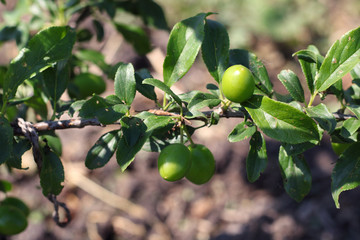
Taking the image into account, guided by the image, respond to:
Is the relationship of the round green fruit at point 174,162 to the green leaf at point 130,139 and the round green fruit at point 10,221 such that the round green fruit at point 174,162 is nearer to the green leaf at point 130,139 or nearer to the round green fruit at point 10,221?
the green leaf at point 130,139

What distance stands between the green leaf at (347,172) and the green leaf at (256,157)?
0.59 feet

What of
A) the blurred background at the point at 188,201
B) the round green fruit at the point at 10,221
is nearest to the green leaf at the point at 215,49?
the round green fruit at the point at 10,221

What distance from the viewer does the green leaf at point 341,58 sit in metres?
0.91

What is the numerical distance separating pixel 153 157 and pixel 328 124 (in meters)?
2.18

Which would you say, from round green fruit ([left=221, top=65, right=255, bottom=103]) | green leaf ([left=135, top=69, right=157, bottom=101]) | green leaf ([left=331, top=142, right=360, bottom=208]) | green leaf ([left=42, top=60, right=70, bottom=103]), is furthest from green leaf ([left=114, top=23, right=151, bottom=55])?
green leaf ([left=331, top=142, right=360, bottom=208])

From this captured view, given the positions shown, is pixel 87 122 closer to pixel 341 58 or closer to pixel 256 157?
pixel 256 157

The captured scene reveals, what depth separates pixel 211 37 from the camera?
1016 millimetres

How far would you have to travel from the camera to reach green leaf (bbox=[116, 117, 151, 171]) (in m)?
0.85

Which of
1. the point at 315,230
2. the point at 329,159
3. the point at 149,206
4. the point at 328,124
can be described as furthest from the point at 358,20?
the point at 328,124

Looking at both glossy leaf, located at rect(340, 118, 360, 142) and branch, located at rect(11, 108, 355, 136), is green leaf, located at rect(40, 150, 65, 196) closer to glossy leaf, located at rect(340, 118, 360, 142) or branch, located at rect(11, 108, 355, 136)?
branch, located at rect(11, 108, 355, 136)

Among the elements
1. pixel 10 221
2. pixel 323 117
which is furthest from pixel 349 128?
pixel 10 221

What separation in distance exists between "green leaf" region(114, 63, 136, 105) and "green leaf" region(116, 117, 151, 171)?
0.30ft

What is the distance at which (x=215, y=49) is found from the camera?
1013mm

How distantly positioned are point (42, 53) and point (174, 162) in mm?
448
